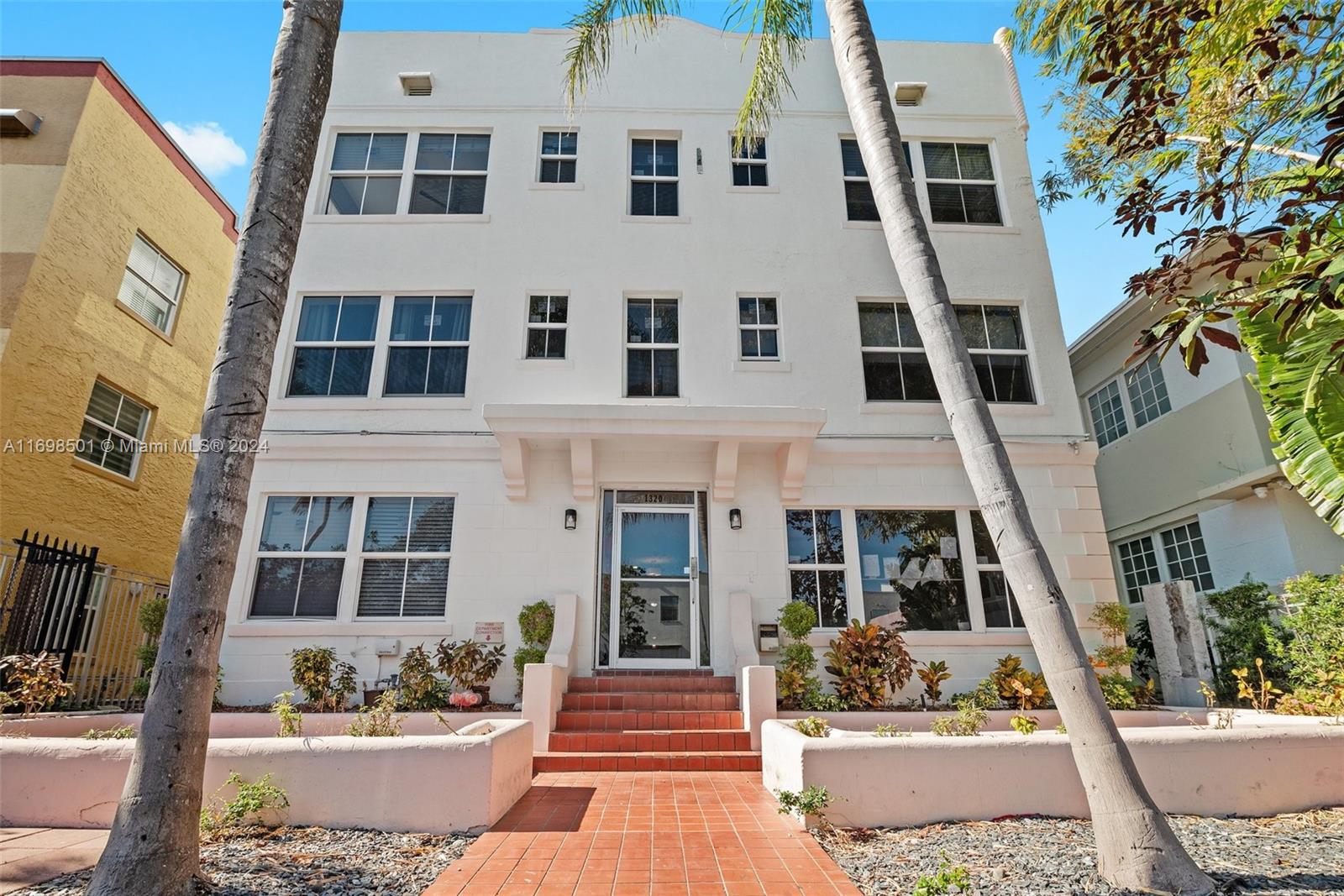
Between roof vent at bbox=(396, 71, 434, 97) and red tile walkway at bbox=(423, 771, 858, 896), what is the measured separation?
11.2 metres

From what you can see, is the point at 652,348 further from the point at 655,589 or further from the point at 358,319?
the point at 358,319

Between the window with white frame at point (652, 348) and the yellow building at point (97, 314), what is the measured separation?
8.75 metres

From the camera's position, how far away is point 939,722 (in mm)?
5762

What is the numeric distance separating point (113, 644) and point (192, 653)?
920cm

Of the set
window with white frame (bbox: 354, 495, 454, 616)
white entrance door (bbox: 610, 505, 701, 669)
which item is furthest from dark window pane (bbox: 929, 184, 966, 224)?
window with white frame (bbox: 354, 495, 454, 616)

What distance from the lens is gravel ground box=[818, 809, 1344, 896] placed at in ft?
12.2

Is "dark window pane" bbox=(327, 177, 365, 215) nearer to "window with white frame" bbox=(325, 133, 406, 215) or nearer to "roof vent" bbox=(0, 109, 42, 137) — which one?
"window with white frame" bbox=(325, 133, 406, 215)

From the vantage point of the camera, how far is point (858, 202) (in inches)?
454

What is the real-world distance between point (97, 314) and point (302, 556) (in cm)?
607

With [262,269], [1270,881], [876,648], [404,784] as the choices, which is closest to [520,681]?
[404,784]

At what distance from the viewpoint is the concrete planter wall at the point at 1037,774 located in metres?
4.96

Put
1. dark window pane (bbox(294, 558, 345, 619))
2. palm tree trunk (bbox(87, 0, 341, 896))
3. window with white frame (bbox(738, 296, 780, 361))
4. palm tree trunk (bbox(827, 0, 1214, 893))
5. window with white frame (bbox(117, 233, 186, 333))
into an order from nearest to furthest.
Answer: palm tree trunk (bbox(87, 0, 341, 896))
palm tree trunk (bbox(827, 0, 1214, 893))
dark window pane (bbox(294, 558, 345, 619))
window with white frame (bbox(738, 296, 780, 361))
window with white frame (bbox(117, 233, 186, 333))

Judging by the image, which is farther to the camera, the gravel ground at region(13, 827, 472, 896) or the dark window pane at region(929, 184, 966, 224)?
the dark window pane at region(929, 184, 966, 224)

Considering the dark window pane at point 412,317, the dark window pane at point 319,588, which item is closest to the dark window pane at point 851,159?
the dark window pane at point 412,317
